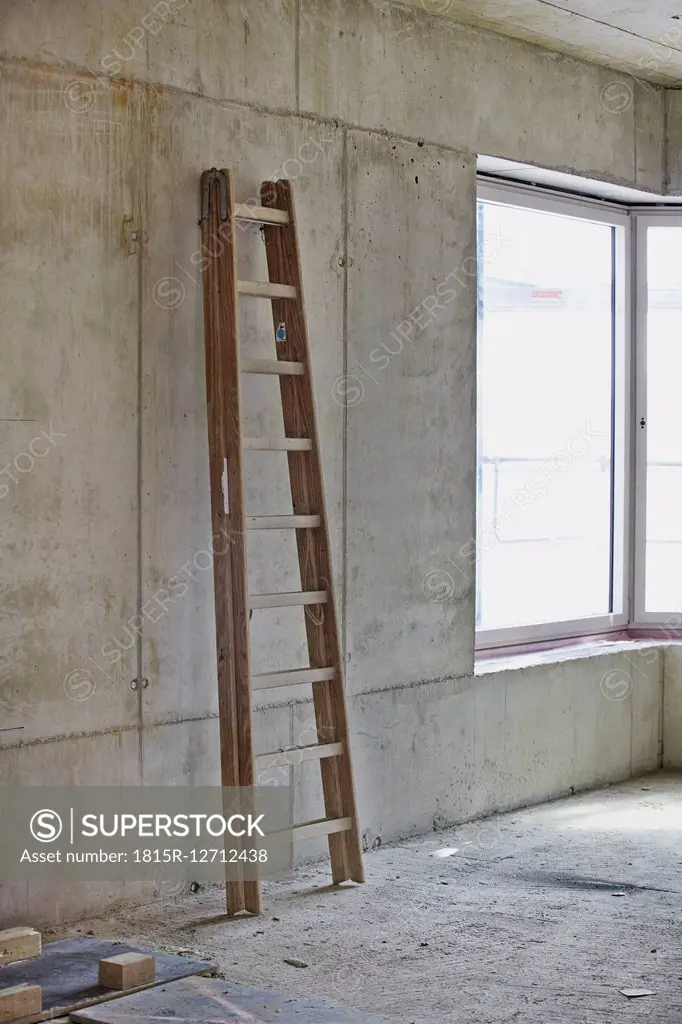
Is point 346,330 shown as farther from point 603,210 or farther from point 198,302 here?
point 603,210

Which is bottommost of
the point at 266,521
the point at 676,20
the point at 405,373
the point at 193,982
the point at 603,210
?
the point at 193,982

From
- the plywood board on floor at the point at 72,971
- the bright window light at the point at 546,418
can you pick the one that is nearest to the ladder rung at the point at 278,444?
the bright window light at the point at 546,418

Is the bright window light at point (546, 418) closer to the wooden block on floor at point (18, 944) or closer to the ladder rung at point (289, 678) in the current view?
the ladder rung at point (289, 678)

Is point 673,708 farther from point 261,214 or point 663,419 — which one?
point 261,214

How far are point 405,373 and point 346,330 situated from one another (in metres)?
0.37

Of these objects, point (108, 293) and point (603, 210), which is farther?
point (603, 210)

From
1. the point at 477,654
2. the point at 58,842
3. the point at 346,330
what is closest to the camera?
the point at 58,842

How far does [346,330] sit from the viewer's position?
16.6 feet

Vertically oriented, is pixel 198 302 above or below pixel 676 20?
below

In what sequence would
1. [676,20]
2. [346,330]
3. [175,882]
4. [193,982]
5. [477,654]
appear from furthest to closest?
[477,654], [676,20], [346,330], [175,882], [193,982]

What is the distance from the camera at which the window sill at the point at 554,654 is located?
5.86 m

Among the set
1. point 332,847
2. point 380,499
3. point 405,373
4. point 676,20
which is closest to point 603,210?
point 676,20

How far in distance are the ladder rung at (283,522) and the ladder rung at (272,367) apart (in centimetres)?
50

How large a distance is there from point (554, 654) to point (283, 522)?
212cm
